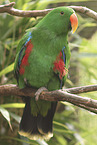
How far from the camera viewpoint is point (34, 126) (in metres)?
1.28

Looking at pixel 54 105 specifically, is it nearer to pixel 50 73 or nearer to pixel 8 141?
pixel 50 73

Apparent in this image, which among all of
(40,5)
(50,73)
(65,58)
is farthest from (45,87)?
(40,5)

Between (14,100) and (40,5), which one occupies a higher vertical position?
(40,5)

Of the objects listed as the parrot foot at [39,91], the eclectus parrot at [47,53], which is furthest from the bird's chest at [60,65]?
the parrot foot at [39,91]

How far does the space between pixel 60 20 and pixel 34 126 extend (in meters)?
0.60

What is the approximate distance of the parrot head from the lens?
1114mm

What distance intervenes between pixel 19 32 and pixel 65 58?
29.0 inches

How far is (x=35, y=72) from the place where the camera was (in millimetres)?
1135

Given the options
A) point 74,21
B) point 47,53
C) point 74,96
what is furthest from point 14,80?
point 74,96

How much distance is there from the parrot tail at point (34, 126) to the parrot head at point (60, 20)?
0.41m

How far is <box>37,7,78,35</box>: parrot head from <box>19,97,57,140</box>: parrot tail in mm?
410

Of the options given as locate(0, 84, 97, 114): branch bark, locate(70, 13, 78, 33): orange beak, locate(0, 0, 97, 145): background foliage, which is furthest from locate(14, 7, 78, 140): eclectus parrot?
locate(0, 0, 97, 145): background foliage

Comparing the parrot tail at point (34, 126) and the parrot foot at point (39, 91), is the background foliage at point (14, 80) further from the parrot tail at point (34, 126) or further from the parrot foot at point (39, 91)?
the parrot foot at point (39, 91)

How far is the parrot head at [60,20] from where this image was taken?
1114mm
